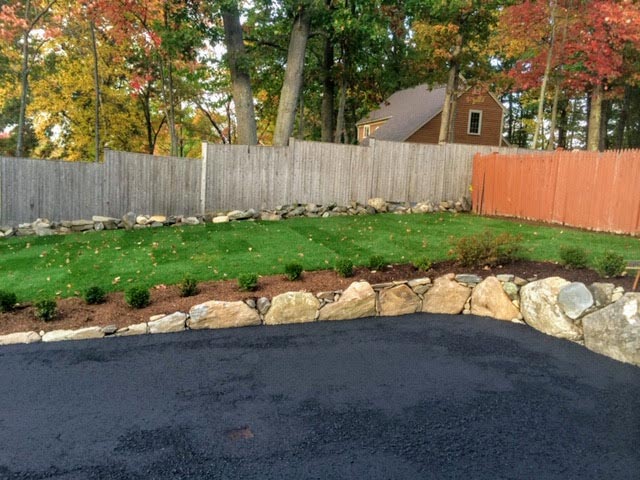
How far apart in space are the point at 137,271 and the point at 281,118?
698cm

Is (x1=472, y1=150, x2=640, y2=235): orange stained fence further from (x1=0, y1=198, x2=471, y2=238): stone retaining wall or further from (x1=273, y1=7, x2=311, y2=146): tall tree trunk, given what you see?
(x1=273, y1=7, x2=311, y2=146): tall tree trunk

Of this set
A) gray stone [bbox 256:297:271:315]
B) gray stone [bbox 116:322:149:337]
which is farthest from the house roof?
gray stone [bbox 116:322:149:337]

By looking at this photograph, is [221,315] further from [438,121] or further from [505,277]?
[438,121]

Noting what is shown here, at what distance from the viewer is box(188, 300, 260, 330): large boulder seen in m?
5.32

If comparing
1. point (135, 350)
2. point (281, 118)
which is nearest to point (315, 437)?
point (135, 350)

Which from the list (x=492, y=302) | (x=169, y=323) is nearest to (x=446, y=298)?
(x=492, y=302)

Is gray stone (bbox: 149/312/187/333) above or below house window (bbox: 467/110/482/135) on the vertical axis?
below

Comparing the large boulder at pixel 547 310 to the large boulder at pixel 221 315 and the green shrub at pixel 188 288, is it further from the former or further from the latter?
the green shrub at pixel 188 288

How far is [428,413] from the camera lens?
3445mm

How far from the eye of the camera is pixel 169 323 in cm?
523

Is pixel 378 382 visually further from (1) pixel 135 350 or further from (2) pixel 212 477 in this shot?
(1) pixel 135 350

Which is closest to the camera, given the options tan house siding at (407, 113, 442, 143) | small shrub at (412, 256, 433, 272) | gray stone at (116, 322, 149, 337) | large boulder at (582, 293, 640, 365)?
large boulder at (582, 293, 640, 365)

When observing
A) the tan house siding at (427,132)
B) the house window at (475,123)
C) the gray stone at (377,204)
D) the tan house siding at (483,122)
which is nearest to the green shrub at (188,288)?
the gray stone at (377,204)

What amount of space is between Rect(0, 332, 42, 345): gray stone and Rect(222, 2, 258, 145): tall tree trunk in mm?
8430
